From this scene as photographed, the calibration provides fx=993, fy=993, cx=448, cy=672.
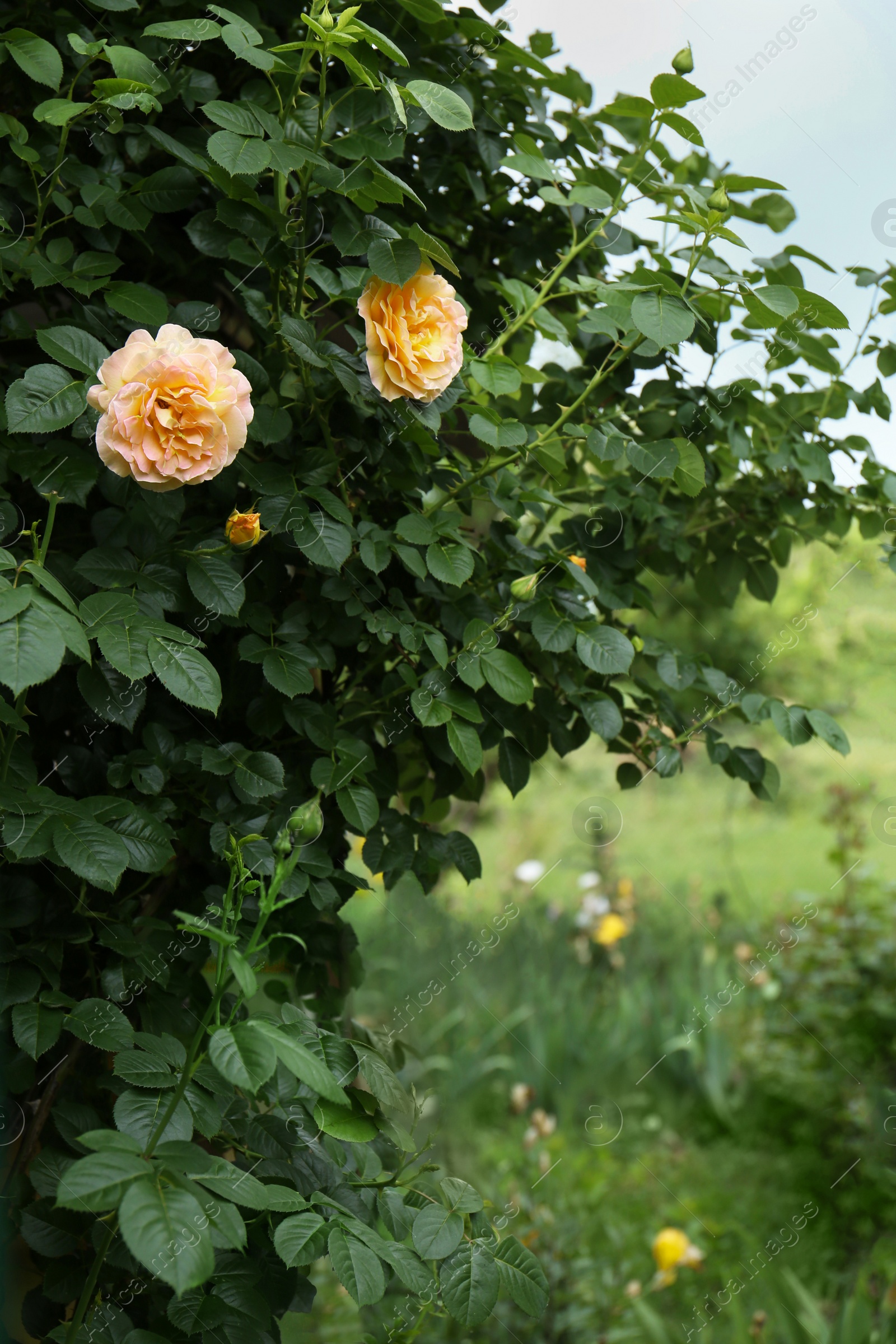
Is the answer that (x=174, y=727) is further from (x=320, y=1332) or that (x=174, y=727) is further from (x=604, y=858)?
(x=604, y=858)

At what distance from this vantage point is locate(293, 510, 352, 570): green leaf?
77cm

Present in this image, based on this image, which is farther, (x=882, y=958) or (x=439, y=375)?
(x=882, y=958)

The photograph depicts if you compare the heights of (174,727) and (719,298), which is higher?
(719,298)

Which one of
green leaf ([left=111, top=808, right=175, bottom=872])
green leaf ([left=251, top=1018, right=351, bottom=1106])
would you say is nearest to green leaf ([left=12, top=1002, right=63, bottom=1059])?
green leaf ([left=111, top=808, right=175, bottom=872])

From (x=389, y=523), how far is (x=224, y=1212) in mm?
587

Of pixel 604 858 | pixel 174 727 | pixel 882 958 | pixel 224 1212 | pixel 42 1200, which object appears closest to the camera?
pixel 224 1212

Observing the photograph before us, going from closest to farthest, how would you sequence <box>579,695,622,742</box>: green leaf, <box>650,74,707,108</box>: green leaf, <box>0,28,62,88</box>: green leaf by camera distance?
<box>0,28,62,88</box>: green leaf → <box>650,74,707,108</box>: green leaf → <box>579,695,622,742</box>: green leaf

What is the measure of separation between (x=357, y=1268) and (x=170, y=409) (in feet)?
1.91

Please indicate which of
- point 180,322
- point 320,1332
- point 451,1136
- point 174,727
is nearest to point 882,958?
point 451,1136

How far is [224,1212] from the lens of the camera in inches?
22.4

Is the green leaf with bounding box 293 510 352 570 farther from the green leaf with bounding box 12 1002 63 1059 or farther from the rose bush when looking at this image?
the green leaf with bounding box 12 1002 63 1059

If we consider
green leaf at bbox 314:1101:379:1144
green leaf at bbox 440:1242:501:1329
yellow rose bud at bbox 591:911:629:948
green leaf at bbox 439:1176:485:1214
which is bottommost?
yellow rose bud at bbox 591:911:629:948

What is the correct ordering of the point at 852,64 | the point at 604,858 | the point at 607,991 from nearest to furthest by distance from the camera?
the point at 852,64, the point at 607,991, the point at 604,858

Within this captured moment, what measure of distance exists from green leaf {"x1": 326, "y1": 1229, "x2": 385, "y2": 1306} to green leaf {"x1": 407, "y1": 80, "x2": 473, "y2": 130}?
774 mm
